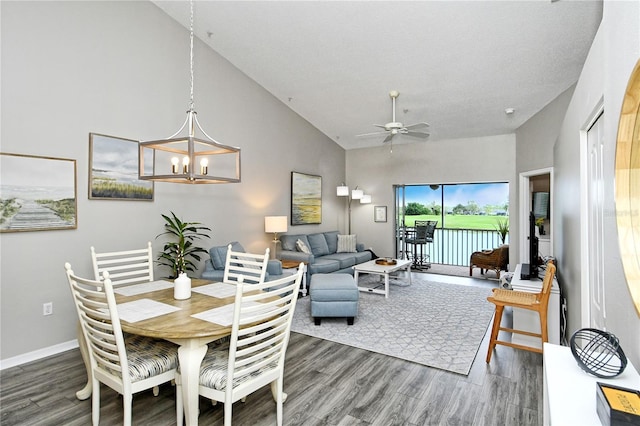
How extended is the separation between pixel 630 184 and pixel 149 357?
2.58m

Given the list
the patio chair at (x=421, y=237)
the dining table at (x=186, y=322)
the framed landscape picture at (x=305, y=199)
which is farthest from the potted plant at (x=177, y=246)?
the patio chair at (x=421, y=237)

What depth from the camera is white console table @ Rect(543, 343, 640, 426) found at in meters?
1.00

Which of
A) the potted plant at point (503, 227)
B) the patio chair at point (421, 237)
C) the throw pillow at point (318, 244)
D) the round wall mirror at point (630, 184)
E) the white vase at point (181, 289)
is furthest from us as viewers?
the patio chair at point (421, 237)

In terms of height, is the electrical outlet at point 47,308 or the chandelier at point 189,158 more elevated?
the chandelier at point 189,158

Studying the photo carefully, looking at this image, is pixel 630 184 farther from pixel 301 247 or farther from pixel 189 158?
pixel 301 247

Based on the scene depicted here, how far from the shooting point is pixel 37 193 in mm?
3186

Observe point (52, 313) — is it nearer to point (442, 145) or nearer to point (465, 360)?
point (465, 360)

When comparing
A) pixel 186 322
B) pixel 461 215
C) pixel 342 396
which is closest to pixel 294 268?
pixel 342 396

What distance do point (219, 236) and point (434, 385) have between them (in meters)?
3.60

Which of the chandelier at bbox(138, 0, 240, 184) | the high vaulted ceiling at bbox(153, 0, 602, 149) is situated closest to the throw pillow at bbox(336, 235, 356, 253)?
the high vaulted ceiling at bbox(153, 0, 602, 149)

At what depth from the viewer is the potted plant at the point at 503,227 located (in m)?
7.62

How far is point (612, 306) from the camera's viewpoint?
1.61 metres

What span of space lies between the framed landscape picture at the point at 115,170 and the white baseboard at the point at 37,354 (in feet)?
5.04

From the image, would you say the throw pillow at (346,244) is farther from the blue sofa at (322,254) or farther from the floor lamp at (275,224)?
the floor lamp at (275,224)
